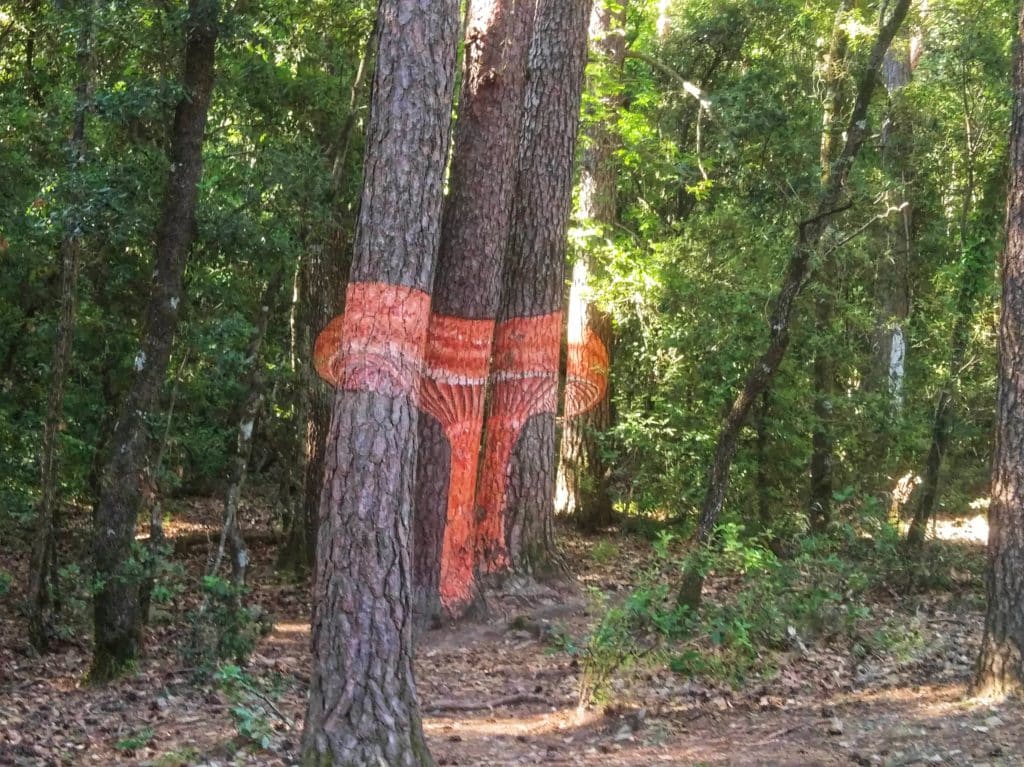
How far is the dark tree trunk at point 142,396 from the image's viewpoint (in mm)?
9102

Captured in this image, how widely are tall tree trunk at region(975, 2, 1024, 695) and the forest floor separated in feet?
0.87

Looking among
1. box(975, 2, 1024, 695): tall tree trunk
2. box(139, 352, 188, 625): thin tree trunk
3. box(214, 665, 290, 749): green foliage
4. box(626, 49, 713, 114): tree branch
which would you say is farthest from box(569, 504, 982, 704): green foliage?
box(626, 49, 713, 114): tree branch

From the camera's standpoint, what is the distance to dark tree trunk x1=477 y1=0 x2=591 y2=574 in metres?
10.4

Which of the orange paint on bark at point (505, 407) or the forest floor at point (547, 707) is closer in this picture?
the forest floor at point (547, 707)

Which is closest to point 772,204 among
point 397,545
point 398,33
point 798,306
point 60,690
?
point 798,306

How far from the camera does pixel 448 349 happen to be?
9352mm

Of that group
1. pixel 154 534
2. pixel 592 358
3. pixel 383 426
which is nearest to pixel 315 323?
pixel 154 534

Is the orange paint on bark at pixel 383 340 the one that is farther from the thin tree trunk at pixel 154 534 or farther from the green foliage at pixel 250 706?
the thin tree trunk at pixel 154 534

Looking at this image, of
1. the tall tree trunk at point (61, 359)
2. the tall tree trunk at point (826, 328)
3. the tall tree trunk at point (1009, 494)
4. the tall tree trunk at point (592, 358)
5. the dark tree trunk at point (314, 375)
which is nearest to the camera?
the tall tree trunk at point (1009, 494)

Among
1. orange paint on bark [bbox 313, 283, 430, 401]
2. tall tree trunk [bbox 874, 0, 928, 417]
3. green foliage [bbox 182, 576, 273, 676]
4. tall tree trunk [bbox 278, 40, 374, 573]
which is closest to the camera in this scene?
orange paint on bark [bbox 313, 283, 430, 401]

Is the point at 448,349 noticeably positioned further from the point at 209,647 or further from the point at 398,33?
the point at 398,33

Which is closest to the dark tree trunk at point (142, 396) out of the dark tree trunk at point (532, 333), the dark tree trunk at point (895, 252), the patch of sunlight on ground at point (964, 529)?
the dark tree trunk at point (532, 333)

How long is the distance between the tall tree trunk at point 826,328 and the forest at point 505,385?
72mm

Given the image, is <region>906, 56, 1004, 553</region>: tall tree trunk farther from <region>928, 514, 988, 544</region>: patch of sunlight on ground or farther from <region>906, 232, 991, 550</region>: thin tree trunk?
<region>928, 514, 988, 544</region>: patch of sunlight on ground
